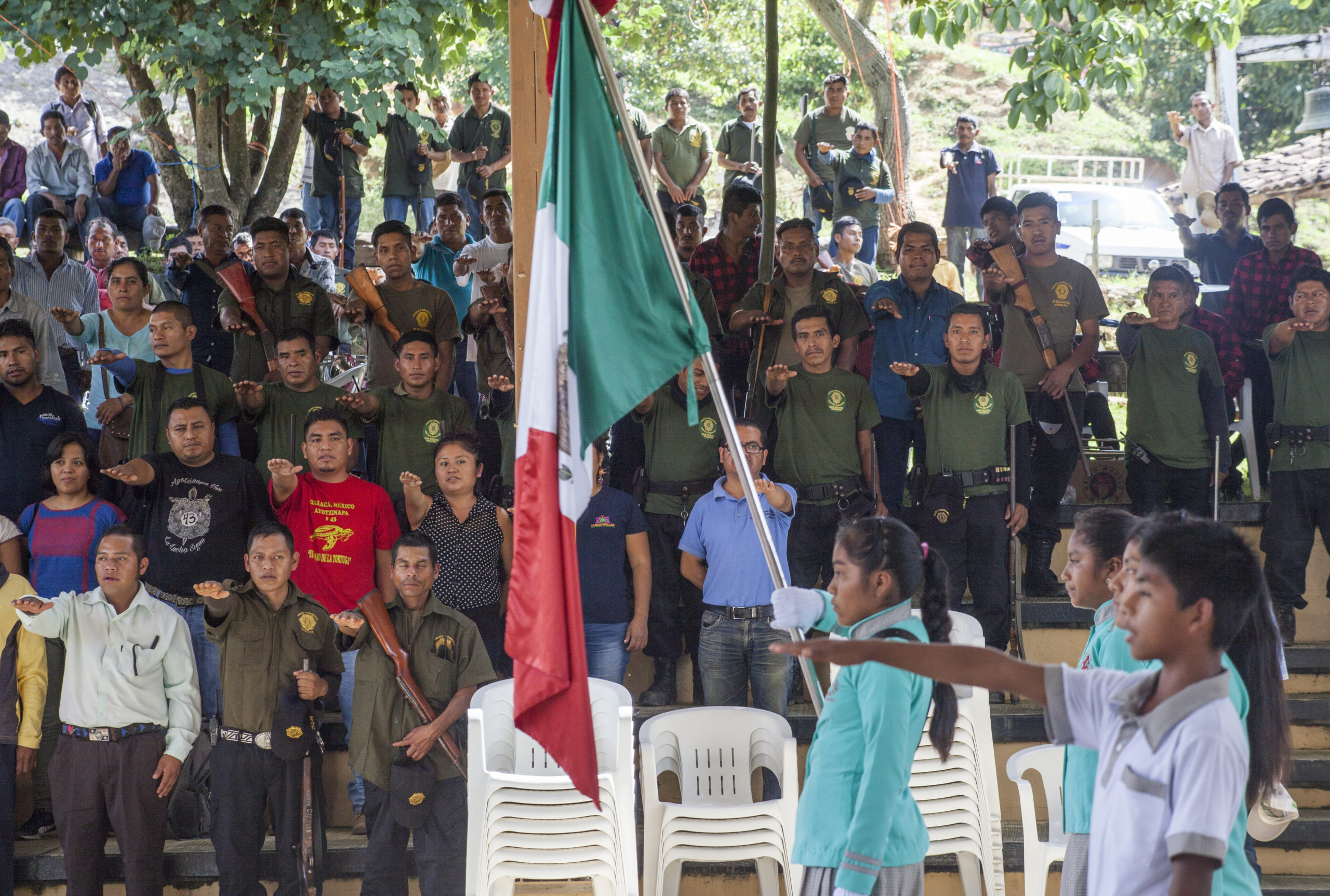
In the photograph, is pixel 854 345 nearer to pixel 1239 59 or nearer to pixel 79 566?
pixel 79 566

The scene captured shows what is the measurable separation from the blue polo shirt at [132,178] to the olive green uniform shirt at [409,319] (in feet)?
17.4

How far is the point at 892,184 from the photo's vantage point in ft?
36.2

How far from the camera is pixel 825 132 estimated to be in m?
11.0

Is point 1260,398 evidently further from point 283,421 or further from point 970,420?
point 283,421

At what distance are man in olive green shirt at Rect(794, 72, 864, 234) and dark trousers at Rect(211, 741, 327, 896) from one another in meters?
7.28

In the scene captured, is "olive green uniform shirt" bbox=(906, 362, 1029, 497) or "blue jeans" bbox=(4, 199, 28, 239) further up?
"blue jeans" bbox=(4, 199, 28, 239)

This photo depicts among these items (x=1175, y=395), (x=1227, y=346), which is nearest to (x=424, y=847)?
(x=1175, y=395)

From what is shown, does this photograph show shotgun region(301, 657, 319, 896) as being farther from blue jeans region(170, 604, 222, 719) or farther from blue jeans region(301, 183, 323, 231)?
blue jeans region(301, 183, 323, 231)

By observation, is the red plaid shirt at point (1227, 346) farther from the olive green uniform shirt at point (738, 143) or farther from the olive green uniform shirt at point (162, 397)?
the olive green uniform shirt at point (162, 397)

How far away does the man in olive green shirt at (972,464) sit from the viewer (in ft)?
19.8

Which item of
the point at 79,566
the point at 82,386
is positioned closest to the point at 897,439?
the point at 79,566

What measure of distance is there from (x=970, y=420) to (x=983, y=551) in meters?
0.65

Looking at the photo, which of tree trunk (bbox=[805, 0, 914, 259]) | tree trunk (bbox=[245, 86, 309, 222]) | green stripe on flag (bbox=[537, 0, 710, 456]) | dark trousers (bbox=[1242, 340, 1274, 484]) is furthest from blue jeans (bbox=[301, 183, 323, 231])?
green stripe on flag (bbox=[537, 0, 710, 456])

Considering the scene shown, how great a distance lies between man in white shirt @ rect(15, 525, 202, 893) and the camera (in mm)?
4961
